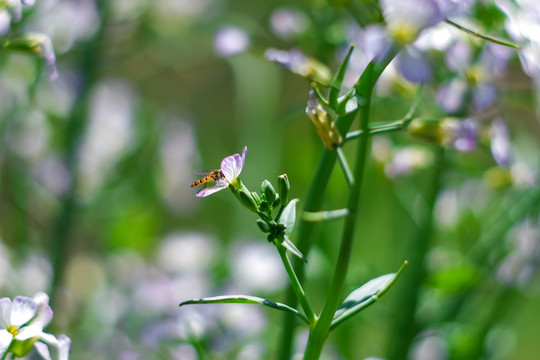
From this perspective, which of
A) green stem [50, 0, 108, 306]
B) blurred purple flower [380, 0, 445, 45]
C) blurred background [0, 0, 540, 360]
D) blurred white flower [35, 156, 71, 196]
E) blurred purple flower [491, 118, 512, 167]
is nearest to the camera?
blurred purple flower [380, 0, 445, 45]

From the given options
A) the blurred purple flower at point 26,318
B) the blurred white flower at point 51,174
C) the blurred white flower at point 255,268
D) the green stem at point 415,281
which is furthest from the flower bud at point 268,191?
the blurred white flower at point 51,174

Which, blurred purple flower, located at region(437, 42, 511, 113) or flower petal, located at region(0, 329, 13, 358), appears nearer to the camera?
flower petal, located at region(0, 329, 13, 358)

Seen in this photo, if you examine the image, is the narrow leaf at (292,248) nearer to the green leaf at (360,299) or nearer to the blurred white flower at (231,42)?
the green leaf at (360,299)

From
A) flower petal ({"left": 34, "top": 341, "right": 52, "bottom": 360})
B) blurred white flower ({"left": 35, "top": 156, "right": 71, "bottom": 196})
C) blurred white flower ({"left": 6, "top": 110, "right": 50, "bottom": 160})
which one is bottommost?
blurred white flower ({"left": 35, "top": 156, "right": 71, "bottom": 196})

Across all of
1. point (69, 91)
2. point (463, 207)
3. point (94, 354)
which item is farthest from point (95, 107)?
point (463, 207)

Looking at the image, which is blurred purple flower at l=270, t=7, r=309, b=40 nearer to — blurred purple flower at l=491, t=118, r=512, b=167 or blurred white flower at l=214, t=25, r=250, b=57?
blurred white flower at l=214, t=25, r=250, b=57

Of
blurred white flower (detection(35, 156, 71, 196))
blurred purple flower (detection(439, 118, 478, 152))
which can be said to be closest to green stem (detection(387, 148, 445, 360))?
blurred purple flower (detection(439, 118, 478, 152))

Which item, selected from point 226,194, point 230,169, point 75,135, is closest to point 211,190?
point 230,169

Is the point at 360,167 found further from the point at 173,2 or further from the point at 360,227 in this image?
the point at 173,2
